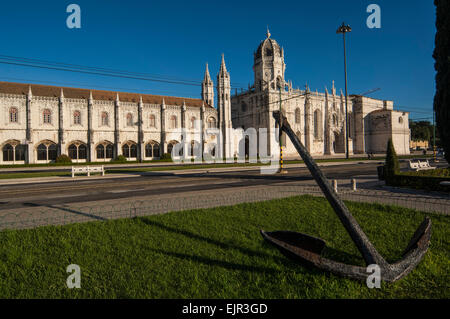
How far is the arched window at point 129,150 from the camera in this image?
44.4 m

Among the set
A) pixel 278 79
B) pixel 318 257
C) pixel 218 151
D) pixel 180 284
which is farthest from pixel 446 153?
pixel 278 79

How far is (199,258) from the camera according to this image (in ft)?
13.8

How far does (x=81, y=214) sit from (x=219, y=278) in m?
5.90

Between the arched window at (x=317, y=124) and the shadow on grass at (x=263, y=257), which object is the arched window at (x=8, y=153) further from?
the arched window at (x=317, y=124)

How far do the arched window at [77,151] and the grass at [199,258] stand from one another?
132ft

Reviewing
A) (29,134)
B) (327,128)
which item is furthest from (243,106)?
(29,134)

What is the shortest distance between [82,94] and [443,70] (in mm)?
49520

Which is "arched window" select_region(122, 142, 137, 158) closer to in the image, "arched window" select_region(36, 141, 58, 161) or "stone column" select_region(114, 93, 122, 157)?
"stone column" select_region(114, 93, 122, 157)

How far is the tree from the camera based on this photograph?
4316mm

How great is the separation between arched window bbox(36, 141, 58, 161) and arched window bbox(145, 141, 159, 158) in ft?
47.2

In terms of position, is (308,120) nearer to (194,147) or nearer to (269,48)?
(269,48)
